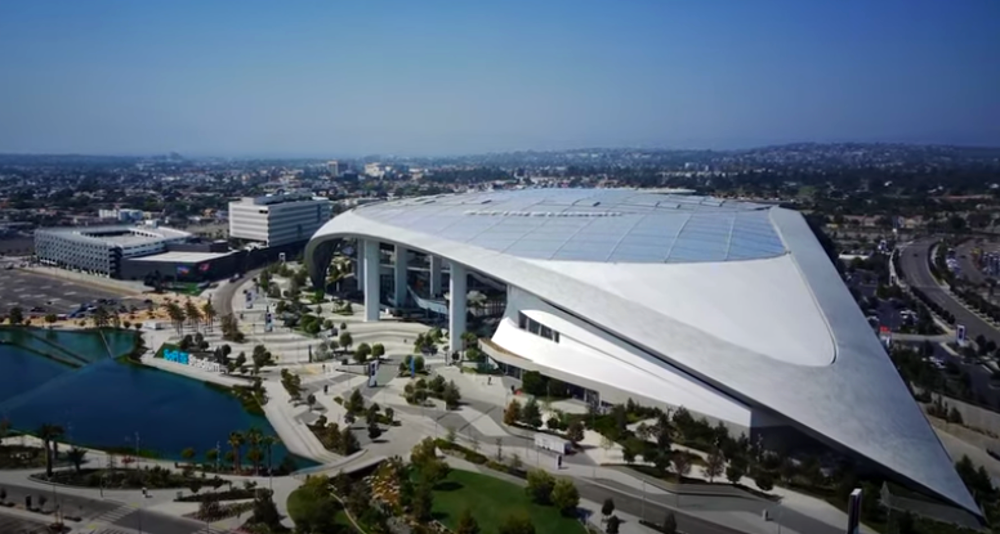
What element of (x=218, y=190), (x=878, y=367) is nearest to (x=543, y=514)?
(x=878, y=367)

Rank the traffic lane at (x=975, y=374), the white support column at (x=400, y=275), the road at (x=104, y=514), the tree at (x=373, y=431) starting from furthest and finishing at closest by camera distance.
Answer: the white support column at (x=400, y=275)
the traffic lane at (x=975, y=374)
the tree at (x=373, y=431)
the road at (x=104, y=514)

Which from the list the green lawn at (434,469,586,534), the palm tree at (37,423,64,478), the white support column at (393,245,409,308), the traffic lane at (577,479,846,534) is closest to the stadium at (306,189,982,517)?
the white support column at (393,245,409,308)

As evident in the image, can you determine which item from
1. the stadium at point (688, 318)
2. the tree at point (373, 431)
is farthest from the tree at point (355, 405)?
the stadium at point (688, 318)

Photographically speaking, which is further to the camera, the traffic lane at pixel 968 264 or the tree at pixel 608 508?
the traffic lane at pixel 968 264

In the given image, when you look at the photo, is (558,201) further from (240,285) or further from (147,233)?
(147,233)

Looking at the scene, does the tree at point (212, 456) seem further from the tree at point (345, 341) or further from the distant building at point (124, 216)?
the distant building at point (124, 216)

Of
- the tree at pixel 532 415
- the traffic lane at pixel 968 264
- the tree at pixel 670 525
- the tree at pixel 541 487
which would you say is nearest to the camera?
→ the tree at pixel 670 525

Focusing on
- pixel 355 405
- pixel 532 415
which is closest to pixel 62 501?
pixel 355 405
